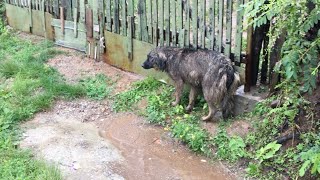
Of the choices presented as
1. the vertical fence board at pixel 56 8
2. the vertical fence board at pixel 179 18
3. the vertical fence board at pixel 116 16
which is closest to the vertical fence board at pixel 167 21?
the vertical fence board at pixel 179 18

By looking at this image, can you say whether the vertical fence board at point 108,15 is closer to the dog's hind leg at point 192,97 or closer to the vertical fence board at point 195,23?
the vertical fence board at point 195,23

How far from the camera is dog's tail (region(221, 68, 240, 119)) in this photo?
551cm

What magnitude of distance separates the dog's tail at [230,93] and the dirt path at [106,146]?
716mm

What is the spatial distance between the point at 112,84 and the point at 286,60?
10.7 feet

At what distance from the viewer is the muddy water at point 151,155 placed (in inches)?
195

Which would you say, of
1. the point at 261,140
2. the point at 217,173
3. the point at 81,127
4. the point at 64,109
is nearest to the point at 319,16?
the point at 261,140

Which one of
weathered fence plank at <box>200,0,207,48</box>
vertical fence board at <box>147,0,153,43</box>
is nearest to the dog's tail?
weathered fence plank at <box>200,0,207,48</box>

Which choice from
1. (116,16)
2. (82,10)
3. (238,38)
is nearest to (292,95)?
(238,38)

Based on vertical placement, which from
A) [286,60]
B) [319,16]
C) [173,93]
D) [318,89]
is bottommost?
[173,93]

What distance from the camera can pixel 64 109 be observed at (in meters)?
6.41

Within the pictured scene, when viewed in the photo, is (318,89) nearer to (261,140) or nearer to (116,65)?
(261,140)

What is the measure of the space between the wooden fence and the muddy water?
1232mm

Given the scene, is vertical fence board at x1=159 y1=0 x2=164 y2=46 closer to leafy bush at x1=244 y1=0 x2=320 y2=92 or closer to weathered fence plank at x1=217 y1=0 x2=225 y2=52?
weathered fence plank at x1=217 y1=0 x2=225 y2=52

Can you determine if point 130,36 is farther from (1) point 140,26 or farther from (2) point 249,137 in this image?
(2) point 249,137
